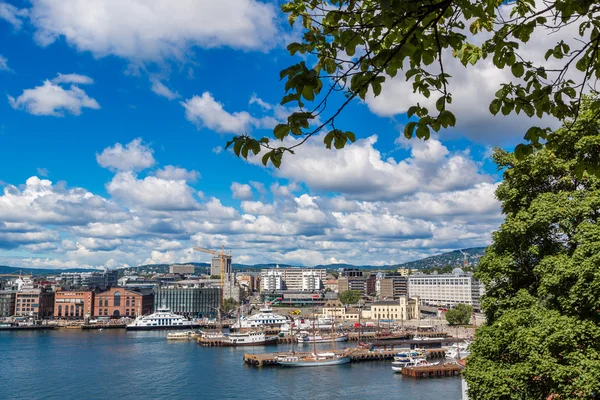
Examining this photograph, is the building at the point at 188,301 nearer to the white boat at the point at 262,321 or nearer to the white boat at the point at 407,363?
the white boat at the point at 262,321

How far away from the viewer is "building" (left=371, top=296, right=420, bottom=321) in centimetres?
8181

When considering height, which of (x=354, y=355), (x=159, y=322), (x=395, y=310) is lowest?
(x=354, y=355)

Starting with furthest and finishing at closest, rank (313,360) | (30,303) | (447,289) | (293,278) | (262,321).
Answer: (293,278)
(447,289)
(30,303)
(262,321)
(313,360)

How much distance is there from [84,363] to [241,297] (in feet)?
280

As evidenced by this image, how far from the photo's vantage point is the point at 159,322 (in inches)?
3046

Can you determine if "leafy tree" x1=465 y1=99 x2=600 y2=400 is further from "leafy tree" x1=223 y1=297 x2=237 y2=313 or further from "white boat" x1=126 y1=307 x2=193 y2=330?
"leafy tree" x1=223 y1=297 x2=237 y2=313

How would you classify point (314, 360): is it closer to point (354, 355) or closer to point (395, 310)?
point (354, 355)

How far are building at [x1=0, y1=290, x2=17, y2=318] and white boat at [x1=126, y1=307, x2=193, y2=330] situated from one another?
24.2 metres

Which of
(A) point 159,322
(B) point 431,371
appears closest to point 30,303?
(A) point 159,322

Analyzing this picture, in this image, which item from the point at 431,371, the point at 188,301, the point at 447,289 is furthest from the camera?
the point at 447,289

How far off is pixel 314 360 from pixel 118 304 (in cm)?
5544

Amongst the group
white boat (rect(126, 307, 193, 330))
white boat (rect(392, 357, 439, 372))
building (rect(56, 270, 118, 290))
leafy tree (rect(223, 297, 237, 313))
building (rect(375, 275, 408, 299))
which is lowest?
white boat (rect(392, 357, 439, 372))

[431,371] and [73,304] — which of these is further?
[73,304]

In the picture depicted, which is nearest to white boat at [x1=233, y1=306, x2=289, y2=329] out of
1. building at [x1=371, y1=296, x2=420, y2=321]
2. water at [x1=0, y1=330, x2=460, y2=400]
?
building at [x1=371, y1=296, x2=420, y2=321]
